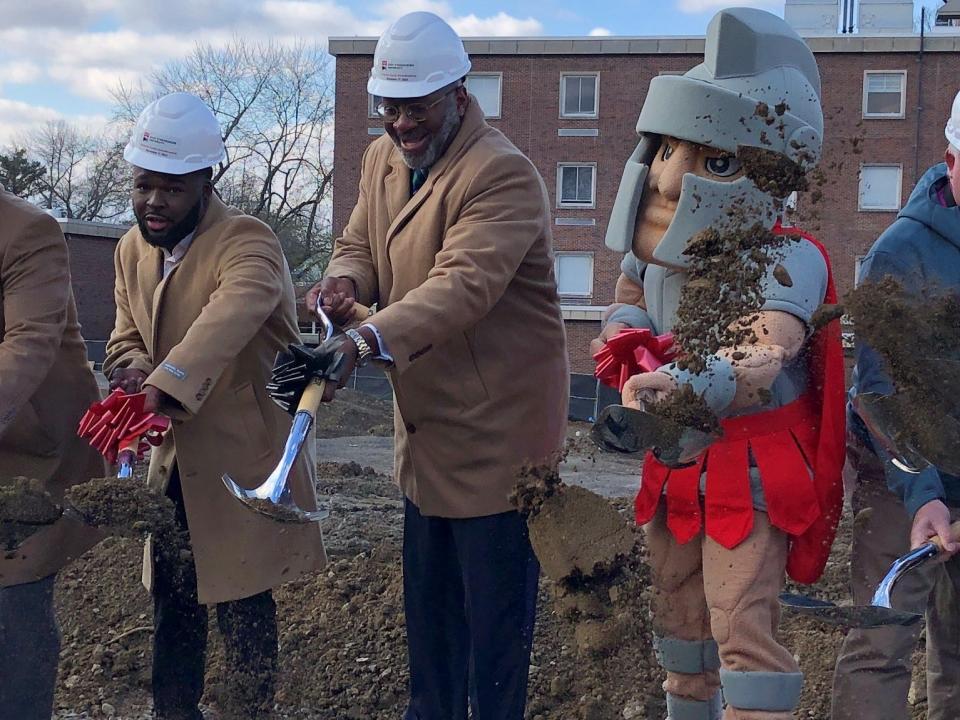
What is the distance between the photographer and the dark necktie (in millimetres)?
3315

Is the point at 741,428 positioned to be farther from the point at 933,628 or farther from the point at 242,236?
the point at 242,236

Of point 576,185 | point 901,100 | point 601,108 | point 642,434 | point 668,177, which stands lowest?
point 642,434

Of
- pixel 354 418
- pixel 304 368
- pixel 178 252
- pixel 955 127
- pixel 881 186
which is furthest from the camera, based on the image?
pixel 881 186

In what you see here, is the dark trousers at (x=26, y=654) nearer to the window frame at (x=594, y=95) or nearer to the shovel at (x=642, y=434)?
the shovel at (x=642, y=434)

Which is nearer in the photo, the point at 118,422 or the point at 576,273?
the point at 118,422

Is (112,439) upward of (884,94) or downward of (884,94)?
downward

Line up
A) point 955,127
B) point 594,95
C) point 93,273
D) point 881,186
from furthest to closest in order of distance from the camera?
point 594,95
point 93,273
point 881,186
point 955,127

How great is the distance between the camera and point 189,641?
3730mm

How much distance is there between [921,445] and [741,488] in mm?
471

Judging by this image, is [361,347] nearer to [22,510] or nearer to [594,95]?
[22,510]

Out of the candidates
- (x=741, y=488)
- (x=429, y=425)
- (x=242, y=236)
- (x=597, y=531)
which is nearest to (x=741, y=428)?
(x=741, y=488)

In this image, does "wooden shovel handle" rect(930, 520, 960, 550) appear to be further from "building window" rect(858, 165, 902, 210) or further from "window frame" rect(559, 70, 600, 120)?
"window frame" rect(559, 70, 600, 120)

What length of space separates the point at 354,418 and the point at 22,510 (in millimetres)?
14653

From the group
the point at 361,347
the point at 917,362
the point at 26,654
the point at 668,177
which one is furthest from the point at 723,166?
the point at 26,654
